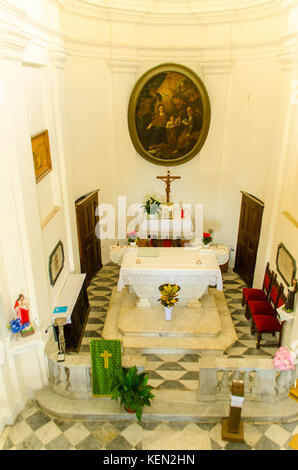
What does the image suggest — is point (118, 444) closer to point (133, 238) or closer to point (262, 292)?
point (262, 292)

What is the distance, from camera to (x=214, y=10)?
28.4ft

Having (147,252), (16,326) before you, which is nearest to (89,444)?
(16,326)

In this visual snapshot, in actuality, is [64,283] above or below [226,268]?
above

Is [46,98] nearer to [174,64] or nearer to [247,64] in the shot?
[174,64]

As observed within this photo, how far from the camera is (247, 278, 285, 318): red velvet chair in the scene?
7.43 m

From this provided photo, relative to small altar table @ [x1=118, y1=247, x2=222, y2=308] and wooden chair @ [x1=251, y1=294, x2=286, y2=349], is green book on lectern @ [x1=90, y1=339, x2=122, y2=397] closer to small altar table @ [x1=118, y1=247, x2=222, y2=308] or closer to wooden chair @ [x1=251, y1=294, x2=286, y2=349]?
small altar table @ [x1=118, y1=247, x2=222, y2=308]

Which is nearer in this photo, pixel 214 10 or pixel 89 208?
pixel 214 10

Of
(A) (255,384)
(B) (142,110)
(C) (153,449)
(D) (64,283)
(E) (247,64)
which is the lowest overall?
(C) (153,449)

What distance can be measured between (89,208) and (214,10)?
565 centimetres

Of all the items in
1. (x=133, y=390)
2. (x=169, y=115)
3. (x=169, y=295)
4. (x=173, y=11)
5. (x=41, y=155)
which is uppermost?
(x=173, y=11)

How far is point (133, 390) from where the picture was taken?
5.42 metres

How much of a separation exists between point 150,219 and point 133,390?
4.87 m
